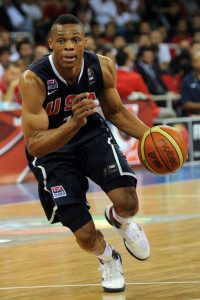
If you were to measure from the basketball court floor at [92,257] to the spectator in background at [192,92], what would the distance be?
3958 millimetres

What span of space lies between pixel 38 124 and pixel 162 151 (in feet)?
2.82

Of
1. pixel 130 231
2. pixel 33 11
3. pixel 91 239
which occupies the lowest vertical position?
pixel 33 11

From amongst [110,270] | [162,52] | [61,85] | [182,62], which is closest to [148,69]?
[182,62]

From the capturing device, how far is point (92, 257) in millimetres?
5703

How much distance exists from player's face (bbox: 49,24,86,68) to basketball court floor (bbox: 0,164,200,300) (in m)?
1.48

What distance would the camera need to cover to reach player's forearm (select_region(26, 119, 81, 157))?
13.9ft

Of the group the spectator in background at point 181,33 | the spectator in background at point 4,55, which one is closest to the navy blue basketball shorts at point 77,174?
the spectator in background at point 4,55

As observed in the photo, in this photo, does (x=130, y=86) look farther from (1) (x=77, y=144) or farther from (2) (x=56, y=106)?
(2) (x=56, y=106)

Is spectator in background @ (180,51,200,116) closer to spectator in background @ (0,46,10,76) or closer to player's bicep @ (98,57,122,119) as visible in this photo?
spectator in background @ (0,46,10,76)

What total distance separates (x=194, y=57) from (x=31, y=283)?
8.70m

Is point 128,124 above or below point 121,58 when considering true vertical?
above

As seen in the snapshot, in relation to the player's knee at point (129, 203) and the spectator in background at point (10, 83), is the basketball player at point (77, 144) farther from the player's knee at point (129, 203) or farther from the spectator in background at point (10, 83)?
the spectator in background at point (10, 83)

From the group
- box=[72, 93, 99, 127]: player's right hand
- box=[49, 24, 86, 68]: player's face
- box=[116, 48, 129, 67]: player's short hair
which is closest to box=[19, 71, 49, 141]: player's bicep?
box=[49, 24, 86, 68]: player's face

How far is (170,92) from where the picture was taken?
46.5 ft
